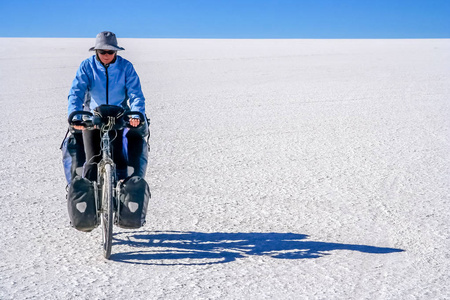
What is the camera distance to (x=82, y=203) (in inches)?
168

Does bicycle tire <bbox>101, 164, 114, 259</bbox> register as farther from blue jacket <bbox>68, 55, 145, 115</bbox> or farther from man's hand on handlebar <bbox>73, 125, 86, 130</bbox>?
blue jacket <bbox>68, 55, 145, 115</bbox>

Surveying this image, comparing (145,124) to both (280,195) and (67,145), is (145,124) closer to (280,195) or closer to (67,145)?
(67,145)

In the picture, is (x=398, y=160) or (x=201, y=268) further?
(x=398, y=160)

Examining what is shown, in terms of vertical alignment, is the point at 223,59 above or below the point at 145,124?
above

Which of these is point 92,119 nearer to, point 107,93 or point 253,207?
point 107,93

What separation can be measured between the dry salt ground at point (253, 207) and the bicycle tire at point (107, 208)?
5.6 inches

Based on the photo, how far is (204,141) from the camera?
9.09 metres

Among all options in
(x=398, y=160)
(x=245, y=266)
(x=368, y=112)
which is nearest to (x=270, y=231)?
(x=245, y=266)

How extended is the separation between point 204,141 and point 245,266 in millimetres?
4947

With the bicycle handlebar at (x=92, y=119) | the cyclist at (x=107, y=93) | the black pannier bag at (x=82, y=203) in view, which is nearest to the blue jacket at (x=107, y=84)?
the cyclist at (x=107, y=93)

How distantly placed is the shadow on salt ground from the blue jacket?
3.29ft

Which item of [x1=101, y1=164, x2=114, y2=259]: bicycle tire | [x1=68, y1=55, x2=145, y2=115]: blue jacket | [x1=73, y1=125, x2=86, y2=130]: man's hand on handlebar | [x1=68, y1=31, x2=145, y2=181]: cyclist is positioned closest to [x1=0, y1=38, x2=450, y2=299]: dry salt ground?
[x1=101, y1=164, x2=114, y2=259]: bicycle tire

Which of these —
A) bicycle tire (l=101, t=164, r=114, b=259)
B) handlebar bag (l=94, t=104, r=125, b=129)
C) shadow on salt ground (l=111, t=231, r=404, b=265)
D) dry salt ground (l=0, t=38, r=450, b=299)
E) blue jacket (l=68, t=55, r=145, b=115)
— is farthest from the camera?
blue jacket (l=68, t=55, r=145, b=115)

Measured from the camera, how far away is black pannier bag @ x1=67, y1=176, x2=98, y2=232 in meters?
4.27
